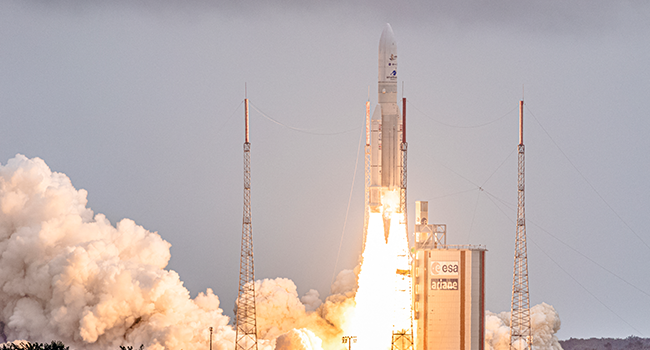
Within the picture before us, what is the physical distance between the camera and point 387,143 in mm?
61312

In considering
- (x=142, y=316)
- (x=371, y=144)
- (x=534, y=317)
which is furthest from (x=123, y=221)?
(x=534, y=317)

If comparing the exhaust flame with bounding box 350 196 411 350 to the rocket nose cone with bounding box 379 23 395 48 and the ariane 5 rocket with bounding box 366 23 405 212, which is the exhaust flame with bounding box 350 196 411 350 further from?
the rocket nose cone with bounding box 379 23 395 48

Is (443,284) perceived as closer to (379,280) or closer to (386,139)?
(379,280)

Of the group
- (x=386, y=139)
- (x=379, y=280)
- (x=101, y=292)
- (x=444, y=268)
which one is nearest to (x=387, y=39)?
(x=386, y=139)

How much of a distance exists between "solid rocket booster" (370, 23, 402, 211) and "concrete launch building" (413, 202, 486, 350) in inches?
230

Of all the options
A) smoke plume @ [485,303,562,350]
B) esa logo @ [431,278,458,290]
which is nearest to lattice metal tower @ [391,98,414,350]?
esa logo @ [431,278,458,290]

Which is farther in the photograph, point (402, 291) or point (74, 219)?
point (74, 219)

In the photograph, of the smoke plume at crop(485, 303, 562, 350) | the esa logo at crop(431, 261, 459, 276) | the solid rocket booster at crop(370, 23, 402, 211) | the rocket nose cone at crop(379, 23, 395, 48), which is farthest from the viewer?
the smoke plume at crop(485, 303, 562, 350)

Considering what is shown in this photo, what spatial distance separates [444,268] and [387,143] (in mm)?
9585

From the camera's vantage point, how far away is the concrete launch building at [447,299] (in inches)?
2267

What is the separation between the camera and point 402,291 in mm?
56781

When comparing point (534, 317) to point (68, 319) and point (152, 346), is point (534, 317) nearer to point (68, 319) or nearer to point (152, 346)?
point (152, 346)

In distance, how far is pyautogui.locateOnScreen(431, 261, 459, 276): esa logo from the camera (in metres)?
57.7

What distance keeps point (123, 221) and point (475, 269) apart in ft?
89.8
